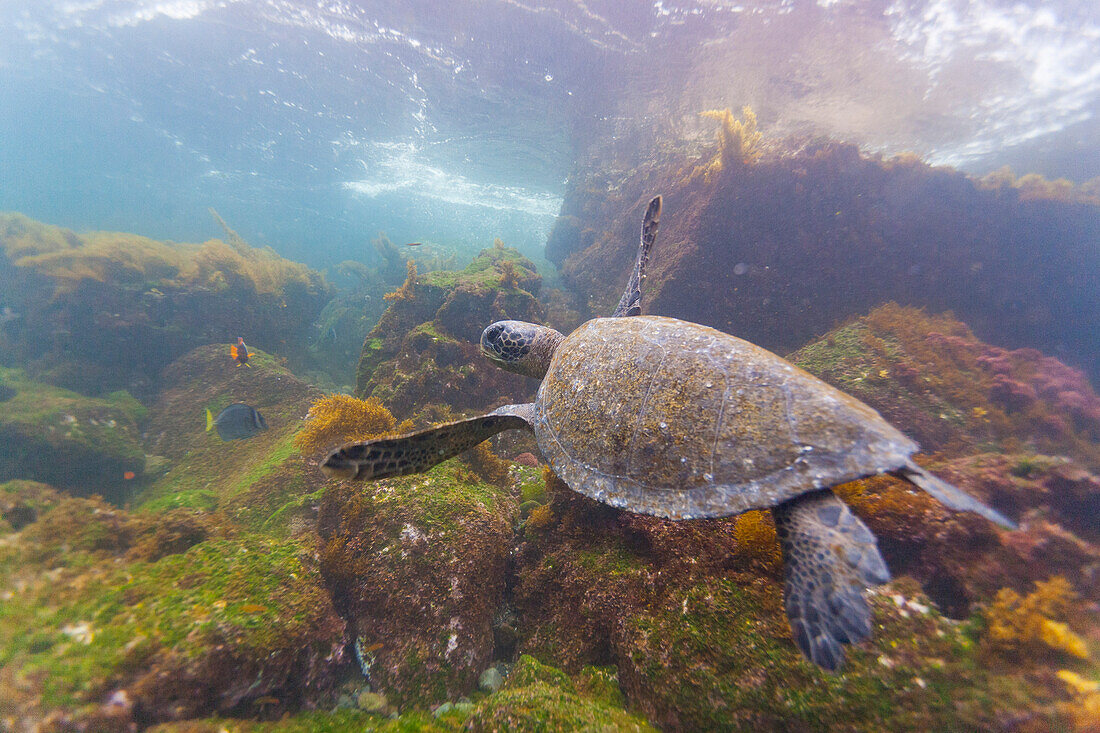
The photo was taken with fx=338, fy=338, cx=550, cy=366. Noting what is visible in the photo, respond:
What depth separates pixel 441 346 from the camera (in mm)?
5340

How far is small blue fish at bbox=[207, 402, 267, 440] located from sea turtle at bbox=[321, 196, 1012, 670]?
345 cm

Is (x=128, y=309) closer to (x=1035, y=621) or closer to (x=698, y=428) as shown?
(x=698, y=428)

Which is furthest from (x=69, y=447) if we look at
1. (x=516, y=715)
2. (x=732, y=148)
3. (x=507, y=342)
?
(x=732, y=148)

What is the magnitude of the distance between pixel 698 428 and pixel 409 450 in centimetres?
181

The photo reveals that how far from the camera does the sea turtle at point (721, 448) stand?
1.62 meters

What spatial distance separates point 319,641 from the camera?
2.38 meters

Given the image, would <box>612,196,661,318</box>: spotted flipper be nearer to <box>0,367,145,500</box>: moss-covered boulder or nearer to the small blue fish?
the small blue fish

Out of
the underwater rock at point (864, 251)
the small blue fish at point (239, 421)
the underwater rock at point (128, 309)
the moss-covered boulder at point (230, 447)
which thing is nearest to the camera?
the moss-covered boulder at point (230, 447)

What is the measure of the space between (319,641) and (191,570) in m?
1.04

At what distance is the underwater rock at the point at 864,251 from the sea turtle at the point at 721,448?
5.84 m

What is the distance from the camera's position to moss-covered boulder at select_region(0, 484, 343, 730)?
176 cm

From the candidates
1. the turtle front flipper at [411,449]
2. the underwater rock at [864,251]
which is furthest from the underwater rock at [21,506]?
the underwater rock at [864,251]

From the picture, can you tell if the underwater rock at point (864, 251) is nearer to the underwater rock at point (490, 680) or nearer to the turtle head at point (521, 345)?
the turtle head at point (521, 345)

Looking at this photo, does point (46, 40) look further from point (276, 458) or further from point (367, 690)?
point (367, 690)
